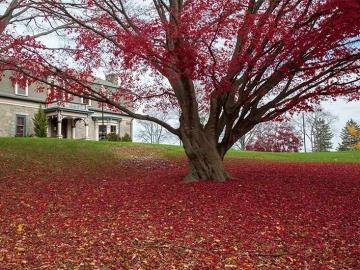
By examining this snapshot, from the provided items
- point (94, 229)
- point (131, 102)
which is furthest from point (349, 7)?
point (131, 102)

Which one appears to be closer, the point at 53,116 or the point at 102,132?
the point at 53,116

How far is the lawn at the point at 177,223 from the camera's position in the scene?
517 cm

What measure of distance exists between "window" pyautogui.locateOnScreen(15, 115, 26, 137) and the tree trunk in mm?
25981

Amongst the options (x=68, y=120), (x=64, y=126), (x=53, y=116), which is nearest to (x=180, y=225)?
(x=53, y=116)

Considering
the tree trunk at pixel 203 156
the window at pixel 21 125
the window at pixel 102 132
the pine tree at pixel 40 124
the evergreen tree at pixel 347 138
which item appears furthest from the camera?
the evergreen tree at pixel 347 138

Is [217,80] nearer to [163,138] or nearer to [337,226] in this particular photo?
[337,226]

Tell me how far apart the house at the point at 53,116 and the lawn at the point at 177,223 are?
18976mm

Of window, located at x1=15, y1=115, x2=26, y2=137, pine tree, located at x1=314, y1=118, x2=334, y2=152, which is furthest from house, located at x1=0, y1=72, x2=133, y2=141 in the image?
pine tree, located at x1=314, y1=118, x2=334, y2=152

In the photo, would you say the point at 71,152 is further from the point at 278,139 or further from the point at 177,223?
the point at 278,139

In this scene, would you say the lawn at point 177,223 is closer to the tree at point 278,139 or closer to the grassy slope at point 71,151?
the grassy slope at point 71,151

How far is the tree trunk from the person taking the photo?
9.77 m

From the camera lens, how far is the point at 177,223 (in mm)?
6730

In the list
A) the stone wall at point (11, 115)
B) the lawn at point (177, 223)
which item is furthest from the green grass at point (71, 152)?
the stone wall at point (11, 115)

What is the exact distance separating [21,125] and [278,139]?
30.7 metres
